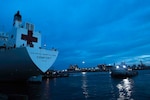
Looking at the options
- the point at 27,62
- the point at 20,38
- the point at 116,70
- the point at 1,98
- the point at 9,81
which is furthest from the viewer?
the point at 116,70

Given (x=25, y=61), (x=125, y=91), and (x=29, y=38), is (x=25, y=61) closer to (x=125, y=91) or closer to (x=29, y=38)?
(x=29, y=38)

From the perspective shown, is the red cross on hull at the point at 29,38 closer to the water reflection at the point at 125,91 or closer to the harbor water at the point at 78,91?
the harbor water at the point at 78,91

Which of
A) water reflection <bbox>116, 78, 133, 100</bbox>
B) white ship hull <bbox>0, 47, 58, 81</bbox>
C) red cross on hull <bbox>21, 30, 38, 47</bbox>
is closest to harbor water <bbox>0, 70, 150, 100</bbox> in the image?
water reflection <bbox>116, 78, 133, 100</bbox>

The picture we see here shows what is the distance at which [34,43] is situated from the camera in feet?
98.3

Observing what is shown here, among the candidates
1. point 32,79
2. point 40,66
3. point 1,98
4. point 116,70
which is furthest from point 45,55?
point 116,70

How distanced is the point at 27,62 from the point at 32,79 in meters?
10.7

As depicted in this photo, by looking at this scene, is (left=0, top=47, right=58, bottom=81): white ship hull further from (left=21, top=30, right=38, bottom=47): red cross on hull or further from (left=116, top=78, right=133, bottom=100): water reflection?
(left=116, top=78, right=133, bottom=100): water reflection

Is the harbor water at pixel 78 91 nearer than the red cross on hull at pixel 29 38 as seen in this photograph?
Yes

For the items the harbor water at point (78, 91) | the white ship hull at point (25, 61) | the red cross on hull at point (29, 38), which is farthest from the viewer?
the red cross on hull at point (29, 38)

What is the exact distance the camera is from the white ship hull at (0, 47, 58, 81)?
83.7 ft

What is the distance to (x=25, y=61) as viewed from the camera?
26.1 meters

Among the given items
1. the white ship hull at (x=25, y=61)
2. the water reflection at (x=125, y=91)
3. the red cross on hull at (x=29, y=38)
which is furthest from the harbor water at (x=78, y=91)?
the red cross on hull at (x=29, y=38)

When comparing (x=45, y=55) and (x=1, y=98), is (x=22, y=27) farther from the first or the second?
(x=1, y=98)

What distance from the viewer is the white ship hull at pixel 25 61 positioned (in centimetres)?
2552
